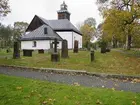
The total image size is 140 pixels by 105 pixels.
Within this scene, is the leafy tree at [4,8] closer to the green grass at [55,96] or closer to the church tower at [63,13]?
the green grass at [55,96]

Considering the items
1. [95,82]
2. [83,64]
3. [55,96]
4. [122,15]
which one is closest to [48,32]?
[122,15]

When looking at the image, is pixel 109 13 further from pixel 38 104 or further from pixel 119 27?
pixel 38 104

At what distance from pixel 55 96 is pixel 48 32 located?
159ft

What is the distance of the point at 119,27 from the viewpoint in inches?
1377

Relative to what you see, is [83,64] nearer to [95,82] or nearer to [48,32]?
[95,82]

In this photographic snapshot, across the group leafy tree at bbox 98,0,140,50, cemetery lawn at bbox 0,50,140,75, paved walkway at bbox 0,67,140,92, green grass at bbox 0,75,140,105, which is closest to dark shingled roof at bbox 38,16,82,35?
leafy tree at bbox 98,0,140,50

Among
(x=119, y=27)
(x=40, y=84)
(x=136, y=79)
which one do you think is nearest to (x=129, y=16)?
(x=119, y=27)

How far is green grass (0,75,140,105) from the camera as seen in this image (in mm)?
8375

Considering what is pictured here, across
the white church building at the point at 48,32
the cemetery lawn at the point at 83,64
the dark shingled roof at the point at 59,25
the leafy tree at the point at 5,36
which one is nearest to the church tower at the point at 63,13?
the white church building at the point at 48,32

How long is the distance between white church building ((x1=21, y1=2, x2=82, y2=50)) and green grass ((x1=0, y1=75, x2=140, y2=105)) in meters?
44.3

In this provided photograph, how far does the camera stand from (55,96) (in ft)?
29.5

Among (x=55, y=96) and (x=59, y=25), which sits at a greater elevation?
(x=59, y=25)

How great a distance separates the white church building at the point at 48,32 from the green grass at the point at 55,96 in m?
44.3

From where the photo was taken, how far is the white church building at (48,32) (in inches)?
2175
